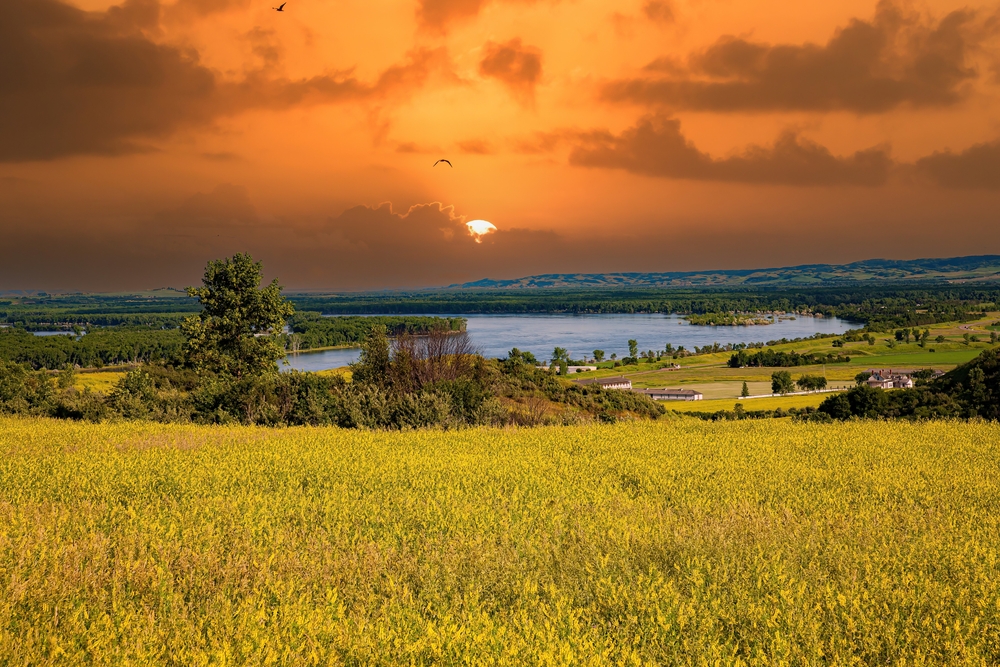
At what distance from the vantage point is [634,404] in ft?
132

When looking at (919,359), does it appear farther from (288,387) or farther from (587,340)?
(288,387)

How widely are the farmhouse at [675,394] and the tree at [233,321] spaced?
5521cm

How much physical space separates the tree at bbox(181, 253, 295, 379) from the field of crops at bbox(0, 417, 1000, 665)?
24674 mm

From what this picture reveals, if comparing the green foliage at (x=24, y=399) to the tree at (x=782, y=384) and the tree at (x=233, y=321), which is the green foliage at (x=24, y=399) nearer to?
the tree at (x=233, y=321)

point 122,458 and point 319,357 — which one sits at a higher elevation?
point 122,458

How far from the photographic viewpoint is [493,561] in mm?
6316

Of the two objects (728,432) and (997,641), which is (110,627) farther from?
(728,432)

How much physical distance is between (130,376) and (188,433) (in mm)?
11305

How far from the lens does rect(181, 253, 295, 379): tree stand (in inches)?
1393

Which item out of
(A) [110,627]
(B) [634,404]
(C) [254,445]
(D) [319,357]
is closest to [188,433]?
(C) [254,445]

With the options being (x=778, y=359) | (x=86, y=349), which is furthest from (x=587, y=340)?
(x=86, y=349)

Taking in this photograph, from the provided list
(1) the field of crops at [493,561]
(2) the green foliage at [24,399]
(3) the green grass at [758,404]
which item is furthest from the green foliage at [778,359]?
(1) the field of crops at [493,561]

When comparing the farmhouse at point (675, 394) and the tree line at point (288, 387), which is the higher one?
the tree line at point (288, 387)

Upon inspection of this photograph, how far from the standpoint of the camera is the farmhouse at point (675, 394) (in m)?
82.4
